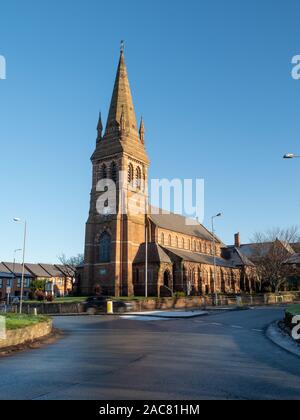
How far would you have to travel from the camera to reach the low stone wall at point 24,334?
13.0m

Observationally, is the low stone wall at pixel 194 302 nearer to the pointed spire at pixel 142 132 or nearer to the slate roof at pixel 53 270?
the pointed spire at pixel 142 132

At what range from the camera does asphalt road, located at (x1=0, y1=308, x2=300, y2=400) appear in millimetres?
6746

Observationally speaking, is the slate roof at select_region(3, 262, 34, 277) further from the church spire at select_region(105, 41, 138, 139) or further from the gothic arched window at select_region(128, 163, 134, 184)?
the gothic arched window at select_region(128, 163, 134, 184)

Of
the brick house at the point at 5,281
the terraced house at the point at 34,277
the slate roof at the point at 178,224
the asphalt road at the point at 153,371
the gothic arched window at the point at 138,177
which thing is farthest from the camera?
the terraced house at the point at 34,277

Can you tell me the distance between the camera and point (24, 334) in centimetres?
1421

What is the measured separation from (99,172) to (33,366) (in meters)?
51.7

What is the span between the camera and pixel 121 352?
1166 cm

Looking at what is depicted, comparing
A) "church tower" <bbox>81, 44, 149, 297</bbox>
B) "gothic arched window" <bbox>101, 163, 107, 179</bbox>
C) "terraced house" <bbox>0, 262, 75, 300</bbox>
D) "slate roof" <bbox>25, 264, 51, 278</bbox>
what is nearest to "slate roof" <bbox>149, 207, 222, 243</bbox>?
"church tower" <bbox>81, 44, 149, 297</bbox>

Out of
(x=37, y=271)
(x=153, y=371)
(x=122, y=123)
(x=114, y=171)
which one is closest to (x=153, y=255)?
(x=114, y=171)

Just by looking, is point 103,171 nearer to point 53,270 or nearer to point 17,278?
point 17,278

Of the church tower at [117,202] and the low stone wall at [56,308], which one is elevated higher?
the church tower at [117,202]

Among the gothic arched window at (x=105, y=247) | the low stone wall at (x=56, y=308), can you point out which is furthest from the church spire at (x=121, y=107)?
the low stone wall at (x=56, y=308)
